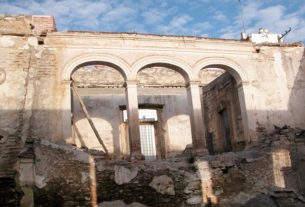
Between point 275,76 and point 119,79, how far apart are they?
6.77 meters

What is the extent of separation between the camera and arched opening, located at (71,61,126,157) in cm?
1616

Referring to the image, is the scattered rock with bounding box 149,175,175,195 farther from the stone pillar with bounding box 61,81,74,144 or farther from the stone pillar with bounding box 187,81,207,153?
the stone pillar with bounding box 61,81,74,144

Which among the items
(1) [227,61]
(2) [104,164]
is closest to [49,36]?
(2) [104,164]

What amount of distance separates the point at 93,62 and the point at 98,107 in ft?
14.7

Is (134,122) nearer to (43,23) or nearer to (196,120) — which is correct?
(196,120)

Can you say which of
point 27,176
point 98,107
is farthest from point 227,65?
point 27,176

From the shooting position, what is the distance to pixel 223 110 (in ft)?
53.2

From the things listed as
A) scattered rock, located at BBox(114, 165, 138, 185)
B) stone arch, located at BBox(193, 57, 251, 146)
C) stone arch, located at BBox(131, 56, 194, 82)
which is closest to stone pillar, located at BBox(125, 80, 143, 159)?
stone arch, located at BBox(131, 56, 194, 82)

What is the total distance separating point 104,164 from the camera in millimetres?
10242

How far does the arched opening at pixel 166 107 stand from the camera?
17.4 m

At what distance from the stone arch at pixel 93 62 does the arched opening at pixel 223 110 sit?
2.94 m

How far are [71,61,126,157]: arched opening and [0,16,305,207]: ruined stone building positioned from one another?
0.04 m

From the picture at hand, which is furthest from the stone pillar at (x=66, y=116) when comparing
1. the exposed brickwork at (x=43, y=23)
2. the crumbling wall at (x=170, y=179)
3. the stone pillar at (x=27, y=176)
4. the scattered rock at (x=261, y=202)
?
the scattered rock at (x=261, y=202)

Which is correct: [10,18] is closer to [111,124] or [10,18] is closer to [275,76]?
[111,124]
